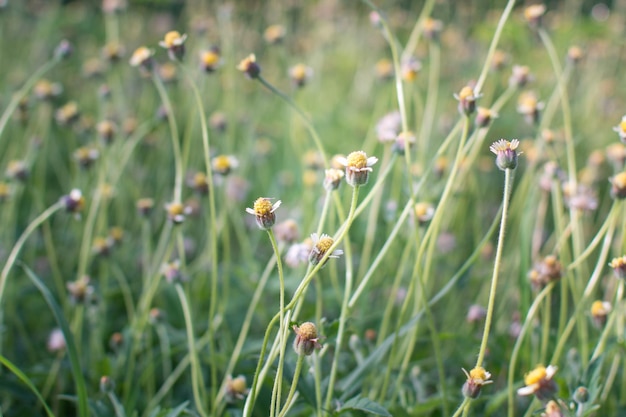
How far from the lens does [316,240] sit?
62 cm

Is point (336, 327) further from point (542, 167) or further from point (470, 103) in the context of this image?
point (542, 167)

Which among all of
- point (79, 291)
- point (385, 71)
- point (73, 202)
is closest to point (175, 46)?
point (73, 202)

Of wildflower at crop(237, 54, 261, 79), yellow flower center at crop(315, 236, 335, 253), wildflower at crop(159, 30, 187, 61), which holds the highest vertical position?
wildflower at crop(159, 30, 187, 61)

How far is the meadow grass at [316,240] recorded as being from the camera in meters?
0.78

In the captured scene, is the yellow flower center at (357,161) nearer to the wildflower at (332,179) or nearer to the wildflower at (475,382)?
the wildflower at (332,179)

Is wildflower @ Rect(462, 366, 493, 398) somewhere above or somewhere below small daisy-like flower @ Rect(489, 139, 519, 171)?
below

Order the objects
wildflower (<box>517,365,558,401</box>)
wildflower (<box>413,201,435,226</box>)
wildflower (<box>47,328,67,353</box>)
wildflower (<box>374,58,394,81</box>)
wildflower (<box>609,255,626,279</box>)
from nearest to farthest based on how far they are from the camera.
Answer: wildflower (<box>517,365,558,401</box>) < wildflower (<box>609,255,626,279</box>) < wildflower (<box>413,201,435,226</box>) < wildflower (<box>47,328,67,353</box>) < wildflower (<box>374,58,394,81</box>)

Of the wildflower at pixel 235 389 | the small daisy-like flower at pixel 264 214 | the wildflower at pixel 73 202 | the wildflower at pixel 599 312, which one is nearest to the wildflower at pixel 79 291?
the wildflower at pixel 73 202

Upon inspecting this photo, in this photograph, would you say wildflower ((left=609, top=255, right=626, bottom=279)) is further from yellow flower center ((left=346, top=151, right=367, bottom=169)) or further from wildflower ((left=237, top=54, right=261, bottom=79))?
wildflower ((left=237, top=54, right=261, bottom=79))

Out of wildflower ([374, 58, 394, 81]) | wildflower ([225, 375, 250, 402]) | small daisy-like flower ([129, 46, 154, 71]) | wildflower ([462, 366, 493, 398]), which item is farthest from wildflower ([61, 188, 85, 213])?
wildflower ([374, 58, 394, 81])

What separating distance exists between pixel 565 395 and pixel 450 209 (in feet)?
1.93

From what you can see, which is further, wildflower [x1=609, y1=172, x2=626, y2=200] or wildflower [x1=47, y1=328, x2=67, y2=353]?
wildflower [x1=47, y1=328, x2=67, y2=353]

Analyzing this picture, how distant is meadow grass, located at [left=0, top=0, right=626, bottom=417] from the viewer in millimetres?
780

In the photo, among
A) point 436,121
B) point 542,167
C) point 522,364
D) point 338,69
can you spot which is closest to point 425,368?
point 522,364
